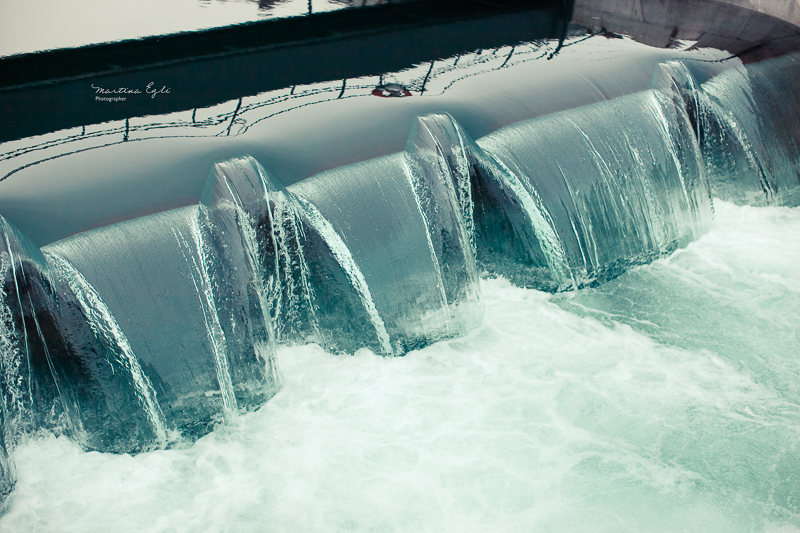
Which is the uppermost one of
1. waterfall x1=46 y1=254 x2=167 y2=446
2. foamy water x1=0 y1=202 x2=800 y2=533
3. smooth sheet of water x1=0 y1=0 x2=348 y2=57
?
smooth sheet of water x1=0 y1=0 x2=348 y2=57

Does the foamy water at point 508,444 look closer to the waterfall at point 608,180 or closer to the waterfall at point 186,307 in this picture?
the waterfall at point 186,307

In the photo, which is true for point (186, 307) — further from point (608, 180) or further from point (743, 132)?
point (743, 132)

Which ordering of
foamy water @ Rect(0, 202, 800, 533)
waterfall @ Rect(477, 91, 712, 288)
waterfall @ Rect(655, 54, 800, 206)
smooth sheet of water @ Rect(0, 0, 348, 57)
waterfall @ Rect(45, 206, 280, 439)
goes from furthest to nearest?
waterfall @ Rect(655, 54, 800, 206) < smooth sheet of water @ Rect(0, 0, 348, 57) < waterfall @ Rect(477, 91, 712, 288) < waterfall @ Rect(45, 206, 280, 439) < foamy water @ Rect(0, 202, 800, 533)

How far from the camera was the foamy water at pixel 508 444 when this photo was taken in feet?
9.81

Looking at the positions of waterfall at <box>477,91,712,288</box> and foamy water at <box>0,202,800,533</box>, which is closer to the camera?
→ foamy water at <box>0,202,800,533</box>

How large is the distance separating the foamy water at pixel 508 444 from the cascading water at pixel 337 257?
14cm

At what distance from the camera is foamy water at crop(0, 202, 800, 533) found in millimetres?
2990

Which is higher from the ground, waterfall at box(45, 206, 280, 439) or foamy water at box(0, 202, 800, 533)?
waterfall at box(45, 206, 280, 439)

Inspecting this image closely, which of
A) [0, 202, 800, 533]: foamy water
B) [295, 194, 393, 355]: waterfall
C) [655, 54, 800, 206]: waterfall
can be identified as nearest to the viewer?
[0, 202, 800, 533]: foamy water

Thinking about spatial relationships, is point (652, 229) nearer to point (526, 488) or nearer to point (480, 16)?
point (526, 488)

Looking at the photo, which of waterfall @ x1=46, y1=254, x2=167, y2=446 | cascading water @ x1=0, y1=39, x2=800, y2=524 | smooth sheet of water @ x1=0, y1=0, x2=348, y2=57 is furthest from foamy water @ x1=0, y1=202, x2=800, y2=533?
smooth sheet of water @ x1=0, y1=0, x2=348, y2=57

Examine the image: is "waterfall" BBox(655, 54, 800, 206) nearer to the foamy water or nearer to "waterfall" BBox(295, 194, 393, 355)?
the foamy water

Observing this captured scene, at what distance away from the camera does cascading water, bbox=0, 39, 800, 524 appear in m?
3.04

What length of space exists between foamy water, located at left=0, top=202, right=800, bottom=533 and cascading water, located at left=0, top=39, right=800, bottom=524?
14 centimetres
